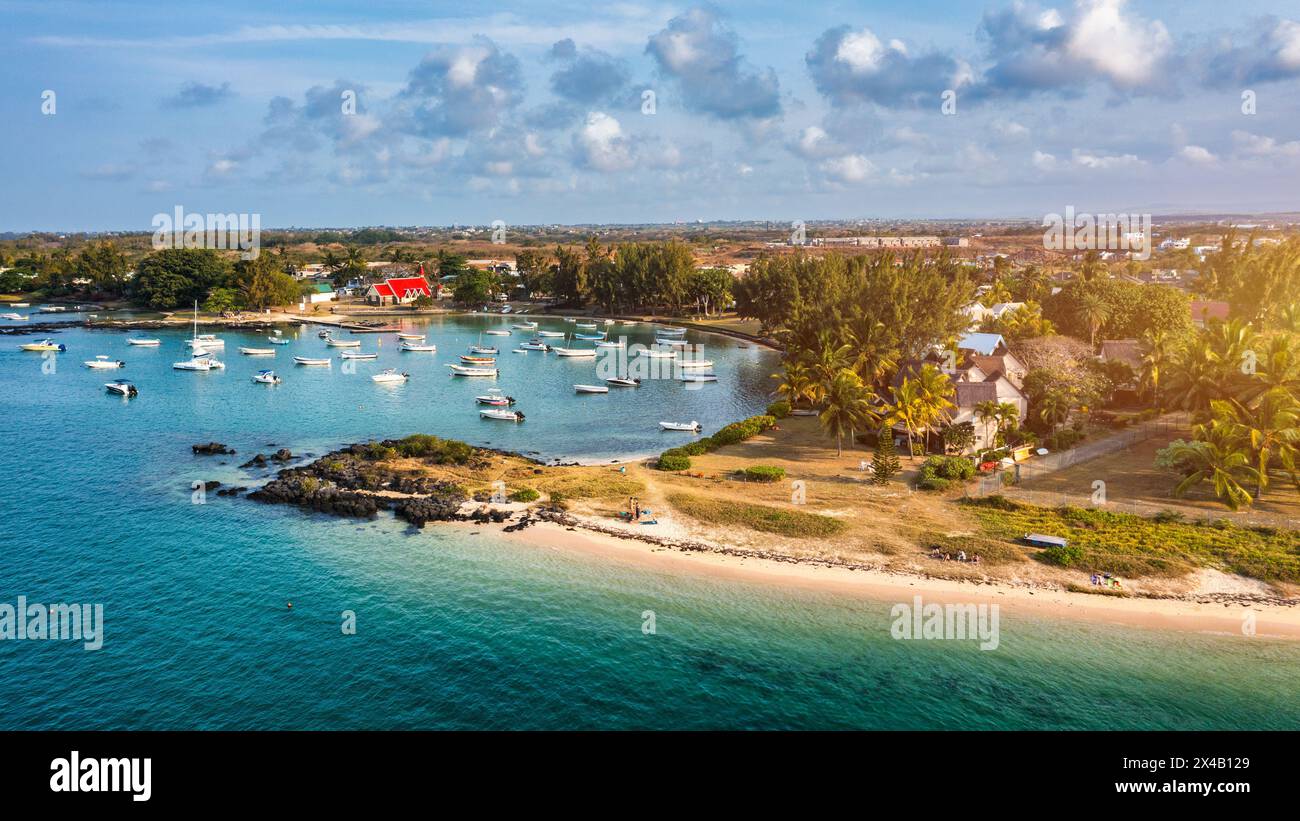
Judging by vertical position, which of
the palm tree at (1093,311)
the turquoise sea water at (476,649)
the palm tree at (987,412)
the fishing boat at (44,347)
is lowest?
the turquoise sea water at (476,649)

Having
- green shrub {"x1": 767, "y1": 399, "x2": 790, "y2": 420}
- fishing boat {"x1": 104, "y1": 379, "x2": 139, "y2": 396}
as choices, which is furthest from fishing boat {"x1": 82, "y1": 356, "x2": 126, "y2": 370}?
green shrub {"x1": 767, "y1": 399, "x2": 790, "y2": 420}

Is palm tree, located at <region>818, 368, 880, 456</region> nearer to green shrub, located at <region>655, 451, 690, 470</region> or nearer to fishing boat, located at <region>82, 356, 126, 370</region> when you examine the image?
green shrub, located at <region>655, 451, 690, 470</region>

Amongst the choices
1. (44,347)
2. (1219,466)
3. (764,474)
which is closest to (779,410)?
(764,474)

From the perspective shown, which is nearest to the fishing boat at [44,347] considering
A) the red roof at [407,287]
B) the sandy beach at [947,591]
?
the red roof at [407,287]

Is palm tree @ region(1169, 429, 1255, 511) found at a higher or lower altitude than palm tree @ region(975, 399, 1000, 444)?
lower

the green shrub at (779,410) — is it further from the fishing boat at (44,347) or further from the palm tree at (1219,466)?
the fishing boat at (44,347)

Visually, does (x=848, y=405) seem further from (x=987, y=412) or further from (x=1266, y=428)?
(x=1266, y=428)
